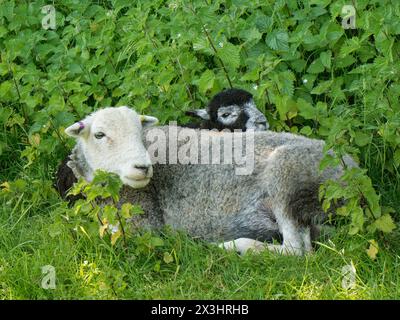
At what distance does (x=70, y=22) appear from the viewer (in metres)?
9.53

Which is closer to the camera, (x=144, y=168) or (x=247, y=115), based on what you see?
(x=144, y=168)

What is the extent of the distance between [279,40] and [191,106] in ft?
3.13

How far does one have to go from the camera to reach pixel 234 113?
26.7 feet

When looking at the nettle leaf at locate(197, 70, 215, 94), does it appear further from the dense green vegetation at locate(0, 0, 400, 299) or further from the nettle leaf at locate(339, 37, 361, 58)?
the nettle leaf at locate(339, 37, 361, 58)

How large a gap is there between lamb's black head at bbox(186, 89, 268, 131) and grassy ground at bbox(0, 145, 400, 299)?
1.36 metres

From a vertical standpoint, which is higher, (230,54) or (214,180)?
(230,54)

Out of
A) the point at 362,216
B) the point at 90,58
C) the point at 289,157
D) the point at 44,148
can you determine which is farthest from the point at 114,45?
the point at 362,216

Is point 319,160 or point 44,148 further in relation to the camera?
point 44,148

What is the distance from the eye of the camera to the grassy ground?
6.32m

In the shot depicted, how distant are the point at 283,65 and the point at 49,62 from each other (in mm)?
2313

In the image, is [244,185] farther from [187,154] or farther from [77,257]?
[77,257]
